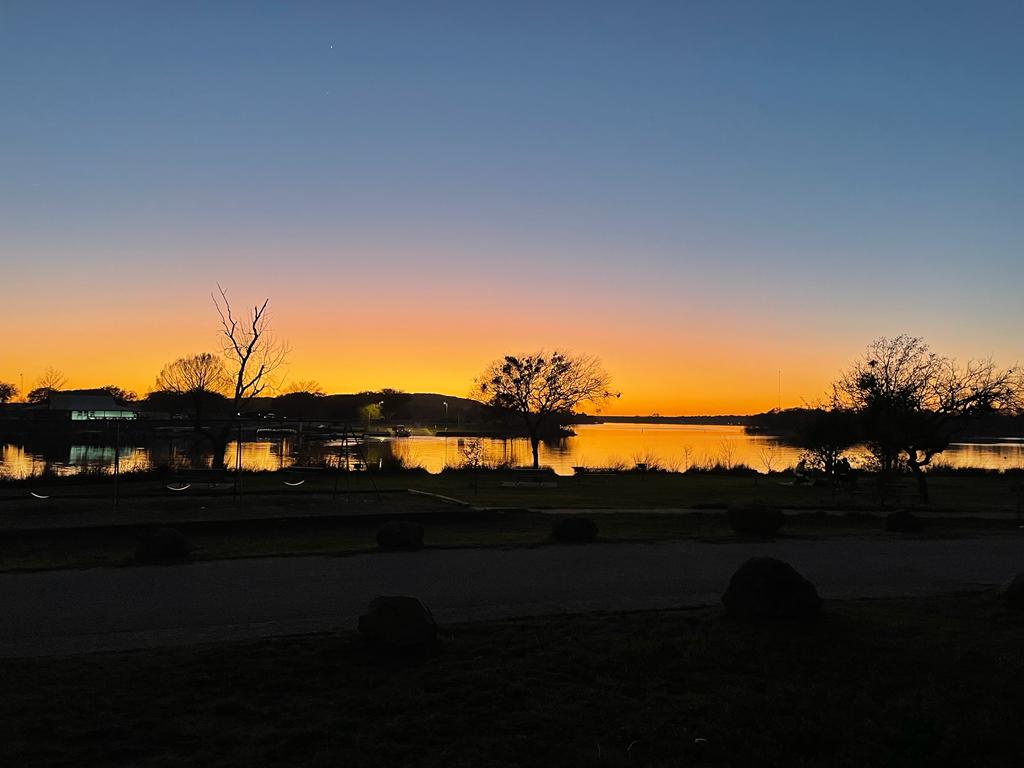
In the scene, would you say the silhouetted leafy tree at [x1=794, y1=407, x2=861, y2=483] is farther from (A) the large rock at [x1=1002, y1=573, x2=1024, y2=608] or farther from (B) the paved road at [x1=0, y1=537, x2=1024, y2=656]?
(A) the large rock at [x1=1002, y1=573, x2=1024, y2=608]

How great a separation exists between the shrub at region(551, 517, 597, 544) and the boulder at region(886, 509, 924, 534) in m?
5.89

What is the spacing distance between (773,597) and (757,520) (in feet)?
23.1

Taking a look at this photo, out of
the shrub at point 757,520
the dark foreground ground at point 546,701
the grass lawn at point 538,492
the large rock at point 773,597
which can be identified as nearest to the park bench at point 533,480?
the grass lawn at point 538,492

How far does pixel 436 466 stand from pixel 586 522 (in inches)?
1175

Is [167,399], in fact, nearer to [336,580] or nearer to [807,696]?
[336,580]

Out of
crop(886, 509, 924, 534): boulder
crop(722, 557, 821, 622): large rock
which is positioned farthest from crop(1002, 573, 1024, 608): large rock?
crop(886, 509, 924, 534): boulder

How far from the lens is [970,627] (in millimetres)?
6957

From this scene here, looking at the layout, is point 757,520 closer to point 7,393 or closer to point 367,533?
point 367,533

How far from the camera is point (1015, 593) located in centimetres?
769

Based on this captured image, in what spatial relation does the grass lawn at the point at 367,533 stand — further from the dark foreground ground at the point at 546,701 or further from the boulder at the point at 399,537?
the dark foreground ground at the point at 546,701

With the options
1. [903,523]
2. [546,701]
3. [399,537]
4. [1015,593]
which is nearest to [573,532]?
[399,537]

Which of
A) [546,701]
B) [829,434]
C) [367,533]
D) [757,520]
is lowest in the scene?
[546,701]

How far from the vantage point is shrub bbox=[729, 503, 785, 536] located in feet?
44.8

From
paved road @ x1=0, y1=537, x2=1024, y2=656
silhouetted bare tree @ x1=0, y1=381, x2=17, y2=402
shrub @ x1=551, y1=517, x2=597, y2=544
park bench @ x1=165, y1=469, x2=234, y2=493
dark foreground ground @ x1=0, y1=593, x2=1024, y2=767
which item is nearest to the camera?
A: dark foreground ground @ x1=0, y1=593, x2=1024, y2=767
